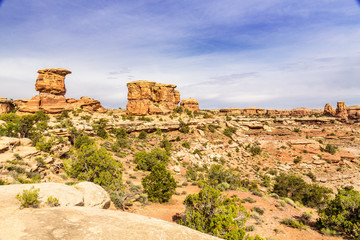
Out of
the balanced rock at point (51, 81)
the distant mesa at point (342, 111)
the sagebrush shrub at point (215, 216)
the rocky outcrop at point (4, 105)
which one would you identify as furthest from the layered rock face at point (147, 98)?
the distant mesa at point (342, 111)

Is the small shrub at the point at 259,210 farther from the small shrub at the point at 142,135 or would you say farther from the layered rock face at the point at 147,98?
the layered rock face at the point at 147,98

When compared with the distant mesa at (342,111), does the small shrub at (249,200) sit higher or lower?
lower

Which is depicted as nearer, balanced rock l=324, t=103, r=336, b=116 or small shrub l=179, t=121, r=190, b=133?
small shrub l=179, t=121, r=190, b=133

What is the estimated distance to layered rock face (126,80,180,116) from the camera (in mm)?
47438

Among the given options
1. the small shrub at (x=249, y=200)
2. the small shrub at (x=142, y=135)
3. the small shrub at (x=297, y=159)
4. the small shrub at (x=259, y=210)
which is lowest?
the small shrub at (x=297, y=159)

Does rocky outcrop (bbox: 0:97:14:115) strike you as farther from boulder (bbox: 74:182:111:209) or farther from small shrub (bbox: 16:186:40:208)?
small shrub (bbox: 16:186:40:208)

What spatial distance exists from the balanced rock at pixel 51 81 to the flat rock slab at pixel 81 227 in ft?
135

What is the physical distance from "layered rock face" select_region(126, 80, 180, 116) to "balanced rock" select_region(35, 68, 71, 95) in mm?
14846

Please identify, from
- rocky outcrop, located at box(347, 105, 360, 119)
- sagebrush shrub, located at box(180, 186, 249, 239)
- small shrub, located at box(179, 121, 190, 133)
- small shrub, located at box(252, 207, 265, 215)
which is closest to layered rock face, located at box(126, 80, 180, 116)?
small shrub, located at box(179, 121, 190, 133)

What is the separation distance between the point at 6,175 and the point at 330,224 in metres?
20.8

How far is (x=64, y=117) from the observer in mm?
36688

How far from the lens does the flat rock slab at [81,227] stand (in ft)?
12.9

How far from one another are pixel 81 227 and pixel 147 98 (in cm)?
4517

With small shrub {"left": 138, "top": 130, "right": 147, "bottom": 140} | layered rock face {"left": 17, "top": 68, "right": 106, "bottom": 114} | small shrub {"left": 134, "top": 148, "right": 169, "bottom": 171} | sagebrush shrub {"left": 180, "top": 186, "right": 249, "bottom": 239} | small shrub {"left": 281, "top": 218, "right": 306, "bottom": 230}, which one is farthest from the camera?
layered rock face {"left": 17, "top": 68, "right": 106, "bottom": 114}
